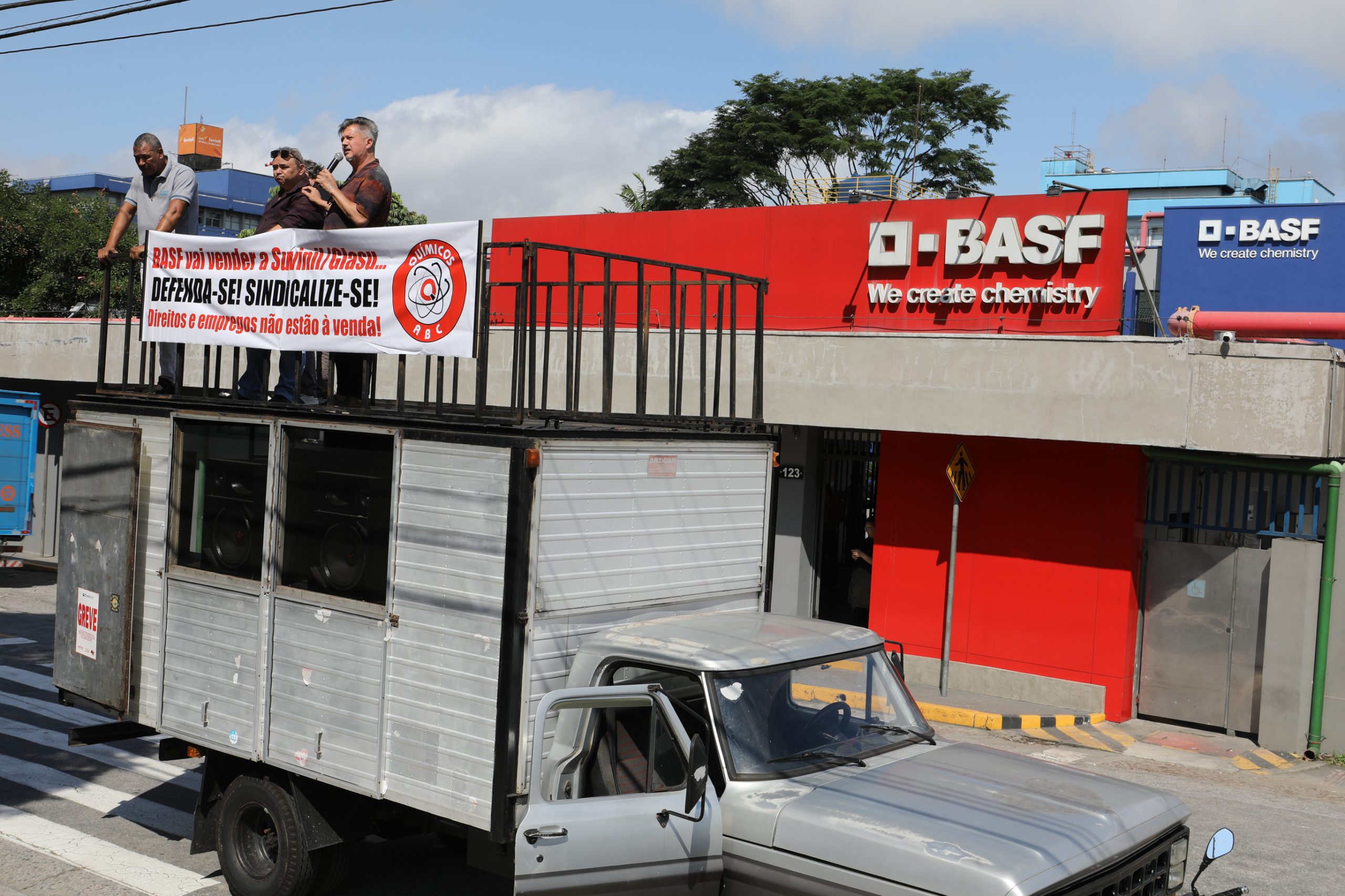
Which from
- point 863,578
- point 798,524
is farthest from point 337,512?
point 863,578

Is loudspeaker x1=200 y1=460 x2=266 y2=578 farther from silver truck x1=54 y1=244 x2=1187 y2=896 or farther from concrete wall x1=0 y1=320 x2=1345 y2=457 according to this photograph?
concrete wall x1=0 y1=320 x2=1345 y2=457

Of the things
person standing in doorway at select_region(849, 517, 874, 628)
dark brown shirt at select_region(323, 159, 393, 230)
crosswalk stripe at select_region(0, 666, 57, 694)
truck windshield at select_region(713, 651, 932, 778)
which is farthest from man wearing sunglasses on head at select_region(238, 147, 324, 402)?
person standing in doorway at select_region(849, 517, 874, 628)

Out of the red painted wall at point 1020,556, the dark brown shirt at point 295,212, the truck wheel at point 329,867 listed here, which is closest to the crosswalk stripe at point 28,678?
the dark brown shirt at point 295,212

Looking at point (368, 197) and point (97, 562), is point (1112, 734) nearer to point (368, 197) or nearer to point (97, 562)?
point (368, 197)

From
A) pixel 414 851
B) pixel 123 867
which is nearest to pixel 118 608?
pixel 123 867

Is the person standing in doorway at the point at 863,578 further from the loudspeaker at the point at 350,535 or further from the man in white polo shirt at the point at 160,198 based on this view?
the loudspeaker at the point at 350,535

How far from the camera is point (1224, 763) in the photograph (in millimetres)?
11703

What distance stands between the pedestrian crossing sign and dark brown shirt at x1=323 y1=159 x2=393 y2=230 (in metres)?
8.06

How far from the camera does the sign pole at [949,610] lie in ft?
45.5

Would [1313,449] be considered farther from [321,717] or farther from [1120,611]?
[321,717]

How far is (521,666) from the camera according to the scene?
5.29 metres

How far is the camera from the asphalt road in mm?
7188

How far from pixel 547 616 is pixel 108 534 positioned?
11.1ft

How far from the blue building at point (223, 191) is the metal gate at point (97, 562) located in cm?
6886
